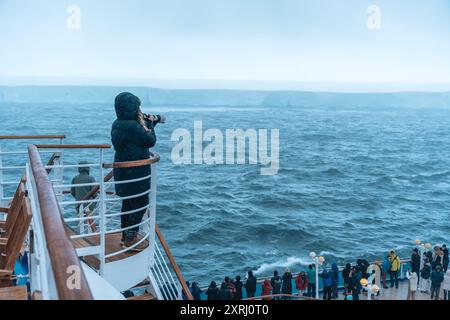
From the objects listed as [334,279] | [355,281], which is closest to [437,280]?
[355,281]

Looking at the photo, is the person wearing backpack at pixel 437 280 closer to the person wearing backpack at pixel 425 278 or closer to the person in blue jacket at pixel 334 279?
the person wearing backpack at pixel 425 278

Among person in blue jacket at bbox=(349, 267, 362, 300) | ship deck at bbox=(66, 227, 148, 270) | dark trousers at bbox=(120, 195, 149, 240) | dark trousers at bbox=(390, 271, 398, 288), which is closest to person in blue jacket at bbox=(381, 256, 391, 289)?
dark trousers at bbox=(390, 271, 398, 288)

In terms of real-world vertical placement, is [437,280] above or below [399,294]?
above

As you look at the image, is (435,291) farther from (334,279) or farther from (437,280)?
(334,279)

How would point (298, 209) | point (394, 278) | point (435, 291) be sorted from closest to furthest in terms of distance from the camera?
1. point (435, 291)
2. point (394, 278)
3. point (298, 209)

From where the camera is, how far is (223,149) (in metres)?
67.1

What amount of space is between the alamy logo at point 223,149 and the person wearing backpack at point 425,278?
127 ft

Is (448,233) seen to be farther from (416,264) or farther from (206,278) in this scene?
(416,264)

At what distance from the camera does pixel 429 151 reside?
6912 cm

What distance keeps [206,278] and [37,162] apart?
13759 mm

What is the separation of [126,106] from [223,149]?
2500 inches

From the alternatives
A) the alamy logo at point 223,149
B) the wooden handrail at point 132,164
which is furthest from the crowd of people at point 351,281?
the alamy logo at point 223,149

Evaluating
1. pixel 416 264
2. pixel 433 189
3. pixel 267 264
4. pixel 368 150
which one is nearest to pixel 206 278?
pixel 267 264

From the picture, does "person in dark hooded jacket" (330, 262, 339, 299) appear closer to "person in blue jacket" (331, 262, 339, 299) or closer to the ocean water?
"person in blue jacket" (331, 262, 339, 299)
